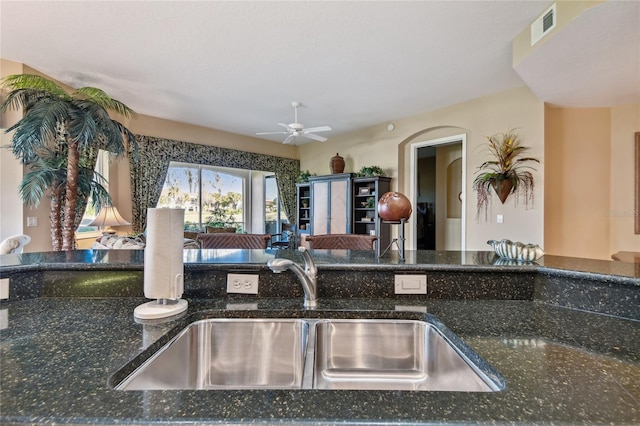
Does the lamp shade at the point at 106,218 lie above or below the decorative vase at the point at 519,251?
above

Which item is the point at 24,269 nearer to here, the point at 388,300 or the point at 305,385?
the point at 305,385

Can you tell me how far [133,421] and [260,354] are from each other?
0.60 m

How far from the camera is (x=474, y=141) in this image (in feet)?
14.4

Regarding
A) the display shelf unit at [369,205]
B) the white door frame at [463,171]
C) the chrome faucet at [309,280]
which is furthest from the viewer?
the display shelf unit at [369,205]

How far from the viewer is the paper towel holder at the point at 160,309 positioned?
38.9 inches

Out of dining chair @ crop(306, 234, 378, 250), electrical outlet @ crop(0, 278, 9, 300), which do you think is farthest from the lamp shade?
electrical outlet @ crop(0, 278, 9, 300)

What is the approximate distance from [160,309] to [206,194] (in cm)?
544

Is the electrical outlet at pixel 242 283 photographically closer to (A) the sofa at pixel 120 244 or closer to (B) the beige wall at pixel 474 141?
(A) the sofa at pixel 120 244

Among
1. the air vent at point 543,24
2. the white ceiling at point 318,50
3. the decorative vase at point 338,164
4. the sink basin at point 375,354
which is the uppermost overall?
the white ceiling at point 318,50

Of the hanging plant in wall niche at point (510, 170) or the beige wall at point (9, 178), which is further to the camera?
the hanging plant in wall niche at point (510, 170)

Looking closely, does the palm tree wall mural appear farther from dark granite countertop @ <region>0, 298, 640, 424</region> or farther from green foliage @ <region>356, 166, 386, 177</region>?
green foliage @ <region>356, 166, 386, 177</region>

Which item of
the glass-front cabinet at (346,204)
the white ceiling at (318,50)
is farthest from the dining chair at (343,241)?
the glass-front cabinet at (346,204)

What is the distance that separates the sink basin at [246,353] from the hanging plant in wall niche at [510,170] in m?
3.73

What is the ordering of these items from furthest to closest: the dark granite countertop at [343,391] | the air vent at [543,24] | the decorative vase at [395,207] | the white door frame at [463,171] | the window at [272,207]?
the window at [272,207], the white door frame at [463,171], the air vent at [543,24], the decorative vase at [395,207], the dark granite countertop at [343,391]
